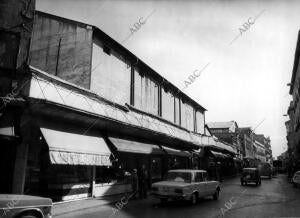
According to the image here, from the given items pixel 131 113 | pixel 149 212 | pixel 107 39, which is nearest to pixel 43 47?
pixel 107 39

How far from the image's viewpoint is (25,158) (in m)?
11.7

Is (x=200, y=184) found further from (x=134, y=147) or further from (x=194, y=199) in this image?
(x=134, y=147)

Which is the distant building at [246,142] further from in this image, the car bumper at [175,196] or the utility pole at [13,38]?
the utility pole at [13,38]

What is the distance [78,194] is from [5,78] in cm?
683

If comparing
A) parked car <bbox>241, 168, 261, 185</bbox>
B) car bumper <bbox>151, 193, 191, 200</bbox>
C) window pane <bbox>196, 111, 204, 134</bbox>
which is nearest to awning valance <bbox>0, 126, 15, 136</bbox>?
car bumper <bbox>151, 193, 191, 200</bbox>

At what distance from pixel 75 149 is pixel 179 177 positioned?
16.7 feet

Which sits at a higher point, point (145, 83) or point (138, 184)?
point (145, 83)

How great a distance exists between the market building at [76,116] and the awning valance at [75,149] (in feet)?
0.14

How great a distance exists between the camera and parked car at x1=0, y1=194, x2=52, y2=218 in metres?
5.86

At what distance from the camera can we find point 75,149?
12.5 metres

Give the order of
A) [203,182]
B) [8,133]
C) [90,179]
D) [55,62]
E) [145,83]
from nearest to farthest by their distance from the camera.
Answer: [8,133] < [203,182] < [90,179] < [55,62] < [145,83]

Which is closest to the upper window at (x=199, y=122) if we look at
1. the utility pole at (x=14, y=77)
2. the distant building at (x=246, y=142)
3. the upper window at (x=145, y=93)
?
the upper window at (x=145, y=93)

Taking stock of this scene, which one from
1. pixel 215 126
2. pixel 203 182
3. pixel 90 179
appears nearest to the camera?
pixel 203 182

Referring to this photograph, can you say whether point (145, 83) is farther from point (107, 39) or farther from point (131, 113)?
point (107, 39)
